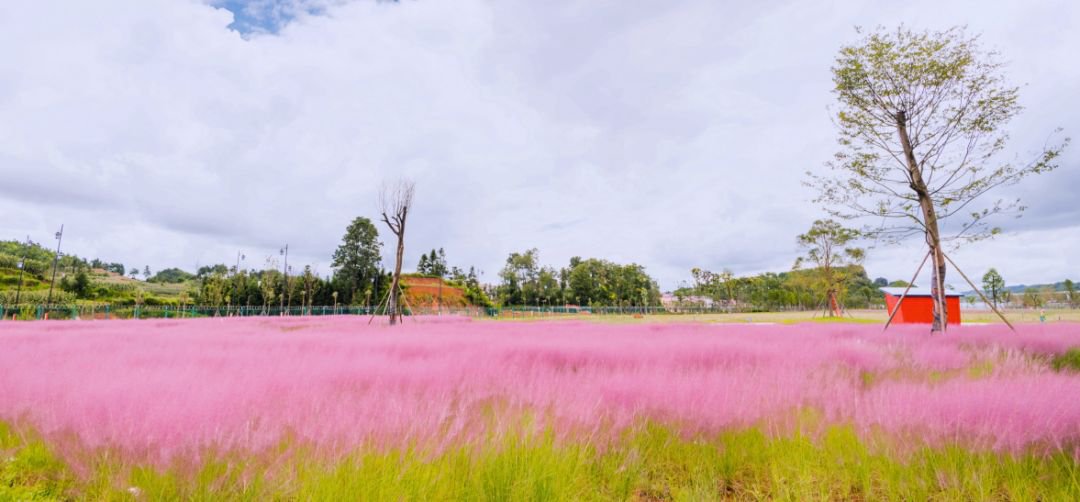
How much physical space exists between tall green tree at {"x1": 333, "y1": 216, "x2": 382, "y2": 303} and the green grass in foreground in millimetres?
74553

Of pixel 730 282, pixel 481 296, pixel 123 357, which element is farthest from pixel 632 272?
pixel 123 357

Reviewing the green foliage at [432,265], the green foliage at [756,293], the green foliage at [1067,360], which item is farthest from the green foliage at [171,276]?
the green foliage at [1067,360]

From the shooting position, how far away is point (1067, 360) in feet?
22.9

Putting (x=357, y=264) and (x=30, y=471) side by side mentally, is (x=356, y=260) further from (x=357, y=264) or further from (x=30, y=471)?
(x=30, y=471)

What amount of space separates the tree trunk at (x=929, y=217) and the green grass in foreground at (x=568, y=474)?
34.8 feet

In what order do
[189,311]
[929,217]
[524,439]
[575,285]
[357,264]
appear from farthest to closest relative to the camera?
[575,285] < [357,264] < [189,311] < [929,217] < [524,439]

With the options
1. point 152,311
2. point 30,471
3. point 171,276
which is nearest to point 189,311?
point 152,311

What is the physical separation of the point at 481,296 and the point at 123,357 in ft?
281

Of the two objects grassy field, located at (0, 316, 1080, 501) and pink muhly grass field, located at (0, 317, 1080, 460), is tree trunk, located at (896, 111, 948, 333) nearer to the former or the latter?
pink muhly grass field, located at (0, 317, 1080, 460)

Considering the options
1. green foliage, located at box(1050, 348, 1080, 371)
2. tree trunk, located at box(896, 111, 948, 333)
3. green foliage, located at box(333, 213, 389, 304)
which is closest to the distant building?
green foliage, located at box(333, 213, 389, 304)

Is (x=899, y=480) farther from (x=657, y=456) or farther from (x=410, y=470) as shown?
(x=410, y=470)

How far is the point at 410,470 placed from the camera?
2.05 metres

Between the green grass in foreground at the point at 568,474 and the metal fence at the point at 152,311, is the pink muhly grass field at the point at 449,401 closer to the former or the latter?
the green grass in foreground at the point at 568,474

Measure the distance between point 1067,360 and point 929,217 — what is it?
15.4 ft
